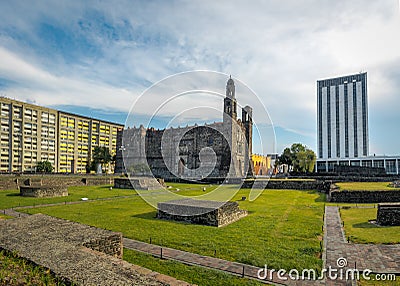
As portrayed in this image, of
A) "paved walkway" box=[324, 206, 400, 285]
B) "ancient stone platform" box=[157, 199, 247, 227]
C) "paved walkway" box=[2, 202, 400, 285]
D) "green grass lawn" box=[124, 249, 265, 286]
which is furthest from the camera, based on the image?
"ancient stone platform" box=[157, 199, 247, 227]

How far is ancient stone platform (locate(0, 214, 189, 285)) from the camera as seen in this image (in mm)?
5445

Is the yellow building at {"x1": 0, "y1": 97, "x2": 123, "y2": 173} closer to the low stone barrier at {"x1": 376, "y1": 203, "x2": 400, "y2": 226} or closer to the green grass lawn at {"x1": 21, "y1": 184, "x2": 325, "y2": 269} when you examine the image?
the green grass lawn at {"x1": 21, "y1": 184, "x2": 325, "y2": 269}

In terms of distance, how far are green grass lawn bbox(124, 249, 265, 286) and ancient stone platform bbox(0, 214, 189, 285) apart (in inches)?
34.3

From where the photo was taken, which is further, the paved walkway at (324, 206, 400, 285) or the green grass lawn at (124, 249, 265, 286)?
the paved walkway at (324, 206, 400, 285)

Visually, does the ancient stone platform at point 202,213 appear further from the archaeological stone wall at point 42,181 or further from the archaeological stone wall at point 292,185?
the archaeological stone wall at point 42,181

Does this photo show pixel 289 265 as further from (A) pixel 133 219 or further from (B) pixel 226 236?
(A) pixel 133 219

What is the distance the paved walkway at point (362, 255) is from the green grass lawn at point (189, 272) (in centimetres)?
313

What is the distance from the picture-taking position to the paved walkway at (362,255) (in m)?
8.30

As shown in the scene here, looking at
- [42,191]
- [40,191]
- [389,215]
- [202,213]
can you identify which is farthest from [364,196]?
[40,191]

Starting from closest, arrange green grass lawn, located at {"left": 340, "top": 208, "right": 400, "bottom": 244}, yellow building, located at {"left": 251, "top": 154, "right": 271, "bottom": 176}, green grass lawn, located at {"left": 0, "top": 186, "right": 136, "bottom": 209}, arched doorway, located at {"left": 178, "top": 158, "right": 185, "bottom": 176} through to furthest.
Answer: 1. green grass lawn, located at {"left": 340, "top": 208, "right": 400, "bottom": 244}
2. green grass lawn, located at {"left": 0, "top": 186, "right": 136, "bottom": 209}
3. arched doorway, located at {"left": 178, "top": 158, "right": 185, "bottom": 176}
4. yellow building, located at {"left": 251, "top": 154, "right": 271, "bottom": 176}

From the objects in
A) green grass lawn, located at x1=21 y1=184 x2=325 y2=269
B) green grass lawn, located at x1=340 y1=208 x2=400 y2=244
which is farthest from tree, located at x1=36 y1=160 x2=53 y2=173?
green grass lawn, located at x1=340 y1=208 x2=400 y2=244

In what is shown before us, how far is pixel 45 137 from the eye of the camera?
8650cm

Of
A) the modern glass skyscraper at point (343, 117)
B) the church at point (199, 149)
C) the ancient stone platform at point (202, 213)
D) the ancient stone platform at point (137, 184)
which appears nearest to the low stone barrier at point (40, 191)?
the ancient stone platform at point (137, 184)

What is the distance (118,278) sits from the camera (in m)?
5.36
